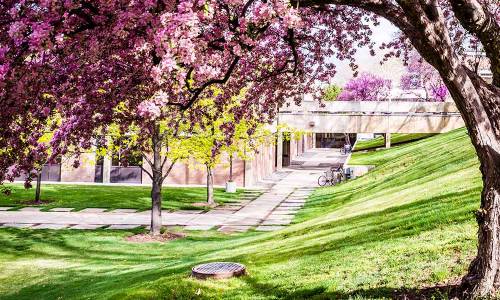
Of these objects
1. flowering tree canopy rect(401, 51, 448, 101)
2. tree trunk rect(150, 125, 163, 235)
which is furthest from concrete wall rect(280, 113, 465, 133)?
tree trunk rect(150, 125, 163, 235)

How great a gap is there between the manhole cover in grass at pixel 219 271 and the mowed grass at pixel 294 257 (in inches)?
6.8

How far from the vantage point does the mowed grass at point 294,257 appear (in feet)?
26.7

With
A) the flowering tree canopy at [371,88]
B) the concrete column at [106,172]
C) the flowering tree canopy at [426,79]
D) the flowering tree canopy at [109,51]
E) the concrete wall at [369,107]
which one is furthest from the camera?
the flowering tree canopy at [371,88]

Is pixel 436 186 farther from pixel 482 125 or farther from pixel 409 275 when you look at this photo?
pixel 482 125

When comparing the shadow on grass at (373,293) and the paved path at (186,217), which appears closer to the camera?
the shadow on grass at (373,293)

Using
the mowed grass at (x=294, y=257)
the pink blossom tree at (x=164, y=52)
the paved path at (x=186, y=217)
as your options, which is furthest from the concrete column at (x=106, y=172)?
the pink blossom tree at (x=164, y=52)

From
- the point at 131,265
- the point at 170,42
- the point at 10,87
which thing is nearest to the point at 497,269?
the point at 170,42

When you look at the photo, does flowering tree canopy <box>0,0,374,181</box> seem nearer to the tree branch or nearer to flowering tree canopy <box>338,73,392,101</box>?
the tree branch

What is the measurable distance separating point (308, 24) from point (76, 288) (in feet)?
28.1

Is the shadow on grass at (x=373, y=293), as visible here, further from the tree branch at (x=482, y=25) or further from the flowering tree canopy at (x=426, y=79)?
the flowering tree canopy at (x=426, y=79)

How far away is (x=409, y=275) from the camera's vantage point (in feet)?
25.3

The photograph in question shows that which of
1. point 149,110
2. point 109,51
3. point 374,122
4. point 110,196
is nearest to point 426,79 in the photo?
point 374,122

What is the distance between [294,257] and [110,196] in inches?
875

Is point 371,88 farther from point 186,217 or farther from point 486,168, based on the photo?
point 486,168
